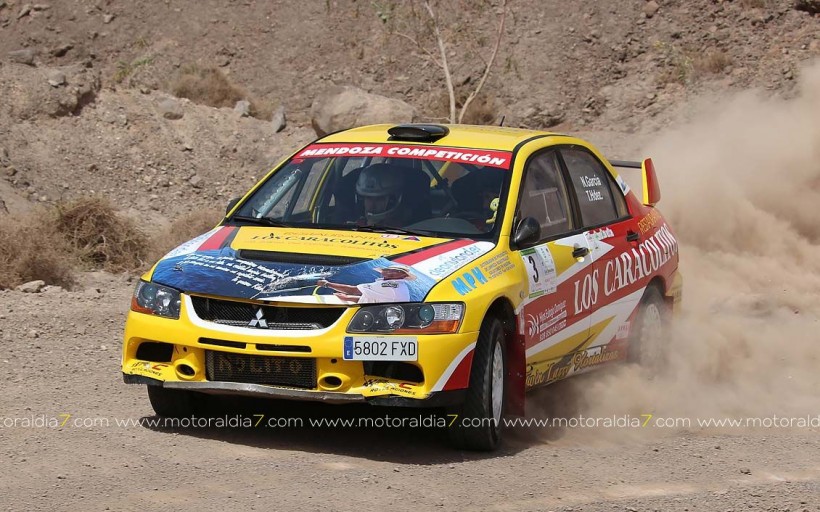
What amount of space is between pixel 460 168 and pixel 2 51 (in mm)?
21648

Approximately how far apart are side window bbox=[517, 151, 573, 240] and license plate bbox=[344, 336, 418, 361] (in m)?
1.48

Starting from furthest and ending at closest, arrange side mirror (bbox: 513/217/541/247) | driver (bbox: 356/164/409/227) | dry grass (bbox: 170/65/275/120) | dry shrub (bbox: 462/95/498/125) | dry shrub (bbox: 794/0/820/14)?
dry shrub (bbox: 794/0/820/14) → dry shrub (bbox: 462/95/498/125) → dry grass (bbox: 170/65/275/120) → driver (bbox: 356/164/409/227) → side mirror (bbox: 513/217/541/247)

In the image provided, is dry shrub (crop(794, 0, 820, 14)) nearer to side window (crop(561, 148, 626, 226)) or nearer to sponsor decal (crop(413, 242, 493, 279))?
side window (crop(561, 148, 626, 226))

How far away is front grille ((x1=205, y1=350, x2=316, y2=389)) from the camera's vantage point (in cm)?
609

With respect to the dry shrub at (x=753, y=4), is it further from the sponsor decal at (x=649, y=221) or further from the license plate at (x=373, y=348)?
the license plate at (x=373, y=348)

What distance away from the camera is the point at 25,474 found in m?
5.73

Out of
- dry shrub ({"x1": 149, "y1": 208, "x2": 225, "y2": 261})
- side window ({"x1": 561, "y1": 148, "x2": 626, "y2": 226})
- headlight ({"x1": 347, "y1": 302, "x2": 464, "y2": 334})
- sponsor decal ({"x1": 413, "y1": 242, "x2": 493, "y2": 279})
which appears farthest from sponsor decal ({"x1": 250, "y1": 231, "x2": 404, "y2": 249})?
dry shrub ({"x1": 149, "y1": 208, "x2": 225, "y2": 261})

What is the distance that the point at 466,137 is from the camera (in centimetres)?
775

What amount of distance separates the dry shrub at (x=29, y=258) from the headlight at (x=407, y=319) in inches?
249

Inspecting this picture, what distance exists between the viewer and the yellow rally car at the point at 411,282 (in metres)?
6.05

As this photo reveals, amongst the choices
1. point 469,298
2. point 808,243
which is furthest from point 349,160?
point 808,243

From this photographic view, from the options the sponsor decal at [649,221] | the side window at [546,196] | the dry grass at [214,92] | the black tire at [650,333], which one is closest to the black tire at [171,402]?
the side window at [546,196]

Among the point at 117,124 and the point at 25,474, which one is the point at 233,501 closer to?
the point at 25,474

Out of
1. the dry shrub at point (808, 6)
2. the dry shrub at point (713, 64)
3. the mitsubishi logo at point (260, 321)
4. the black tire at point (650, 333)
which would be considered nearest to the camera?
the mitsubishi logo at point (260, 321)
